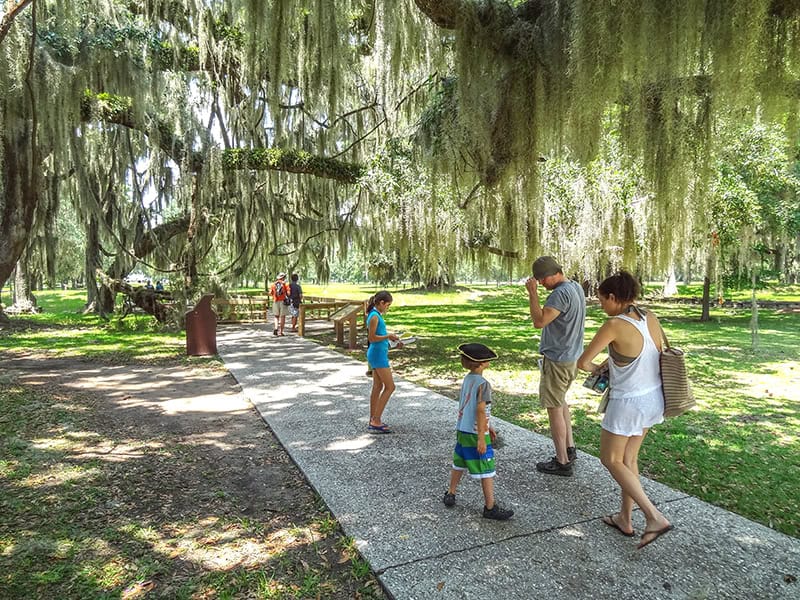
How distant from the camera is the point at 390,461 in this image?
3725 mm

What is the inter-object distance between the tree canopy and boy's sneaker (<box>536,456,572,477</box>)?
240cm

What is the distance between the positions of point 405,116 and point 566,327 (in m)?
7.60

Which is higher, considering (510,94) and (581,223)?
(510,94)

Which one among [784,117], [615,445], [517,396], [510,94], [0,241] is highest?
[510,94]

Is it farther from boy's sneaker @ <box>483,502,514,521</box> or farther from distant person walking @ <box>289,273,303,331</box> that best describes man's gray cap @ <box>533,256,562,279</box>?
distant person walking @ <box>289,273,303,331</box>

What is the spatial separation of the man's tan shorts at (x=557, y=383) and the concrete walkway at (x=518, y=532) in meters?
0.54

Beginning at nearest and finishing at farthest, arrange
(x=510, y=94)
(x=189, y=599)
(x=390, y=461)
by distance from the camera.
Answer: (x=189, y=599) → (x=390, y=461) → (x=510, y=94)

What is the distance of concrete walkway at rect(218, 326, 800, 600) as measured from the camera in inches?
86.0

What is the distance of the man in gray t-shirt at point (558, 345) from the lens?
331 centimetres

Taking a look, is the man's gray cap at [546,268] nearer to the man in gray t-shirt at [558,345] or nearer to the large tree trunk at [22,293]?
the man in gray t-shirt at [558,345]

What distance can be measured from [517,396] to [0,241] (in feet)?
23.5

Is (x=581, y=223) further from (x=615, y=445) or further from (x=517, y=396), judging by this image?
(x=615, y=445)

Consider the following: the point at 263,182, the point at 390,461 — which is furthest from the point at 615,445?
the point at 263,182

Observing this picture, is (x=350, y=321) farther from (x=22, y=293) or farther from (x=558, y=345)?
(x=22, y=293)
